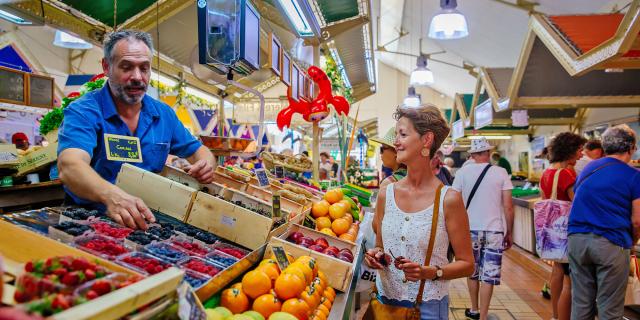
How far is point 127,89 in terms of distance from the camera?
2.12 meters

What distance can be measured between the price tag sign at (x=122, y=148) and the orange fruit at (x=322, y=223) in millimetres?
1624

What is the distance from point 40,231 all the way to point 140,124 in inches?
36.0

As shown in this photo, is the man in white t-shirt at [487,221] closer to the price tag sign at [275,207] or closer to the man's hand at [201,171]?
the price tag sign at [275,207]

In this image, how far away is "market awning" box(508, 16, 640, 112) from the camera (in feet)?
20.2

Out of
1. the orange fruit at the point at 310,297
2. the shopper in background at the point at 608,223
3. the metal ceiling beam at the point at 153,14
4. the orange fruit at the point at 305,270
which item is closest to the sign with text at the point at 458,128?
the shopper in background at the point at 608,223

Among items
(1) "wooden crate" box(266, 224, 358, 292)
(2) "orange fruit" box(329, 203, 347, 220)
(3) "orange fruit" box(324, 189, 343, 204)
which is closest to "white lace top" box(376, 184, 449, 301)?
(1) "wooden crate" box(266, 224, 358, 292)

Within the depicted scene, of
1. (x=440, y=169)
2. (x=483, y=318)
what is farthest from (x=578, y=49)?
(x=483, y=318)

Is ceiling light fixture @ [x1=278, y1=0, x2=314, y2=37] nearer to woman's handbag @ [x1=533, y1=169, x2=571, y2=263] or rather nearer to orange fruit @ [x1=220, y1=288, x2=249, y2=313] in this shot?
orange fruit @ [x1=220, y1=288, x2=249, y2=313]

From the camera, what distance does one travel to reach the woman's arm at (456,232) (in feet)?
6.91

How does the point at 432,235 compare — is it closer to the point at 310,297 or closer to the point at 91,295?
the point at 310,297

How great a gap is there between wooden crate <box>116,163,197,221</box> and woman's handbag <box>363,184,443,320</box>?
43.3 inches

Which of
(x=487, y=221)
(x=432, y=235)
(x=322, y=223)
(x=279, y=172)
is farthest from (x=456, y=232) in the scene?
(x=279, y=172)

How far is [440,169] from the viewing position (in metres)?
5.27

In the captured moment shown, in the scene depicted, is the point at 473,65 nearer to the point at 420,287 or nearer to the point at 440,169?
the point at 440,169
